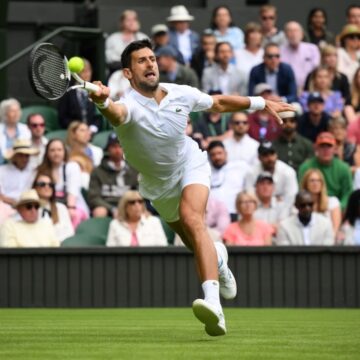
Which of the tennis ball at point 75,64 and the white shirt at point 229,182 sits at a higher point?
the tennis ball at point 75,64

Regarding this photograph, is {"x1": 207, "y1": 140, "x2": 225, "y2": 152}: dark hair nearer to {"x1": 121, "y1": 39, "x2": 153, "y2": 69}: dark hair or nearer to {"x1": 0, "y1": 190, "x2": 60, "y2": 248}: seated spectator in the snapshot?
{"x1": 0, "y1": 190, "x2": 60, "y2": 248}: seated spectator

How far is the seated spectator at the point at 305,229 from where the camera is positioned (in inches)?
544

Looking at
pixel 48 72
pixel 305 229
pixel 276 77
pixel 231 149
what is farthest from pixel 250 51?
pixel 48 72

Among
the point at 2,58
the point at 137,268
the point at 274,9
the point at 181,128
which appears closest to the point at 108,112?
the point at 181,128

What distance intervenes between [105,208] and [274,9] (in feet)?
16.0

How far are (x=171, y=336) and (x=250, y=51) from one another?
30.5 ft

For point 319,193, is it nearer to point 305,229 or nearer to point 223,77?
point 305,229

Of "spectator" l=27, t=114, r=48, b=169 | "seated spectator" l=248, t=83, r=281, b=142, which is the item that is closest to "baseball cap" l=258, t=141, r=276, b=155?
"seated spectator" l=248, t=83, r=281, b=142

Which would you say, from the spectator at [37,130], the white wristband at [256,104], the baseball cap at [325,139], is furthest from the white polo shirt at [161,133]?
the spectator at [37,130]

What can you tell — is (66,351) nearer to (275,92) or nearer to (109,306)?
(109,306)

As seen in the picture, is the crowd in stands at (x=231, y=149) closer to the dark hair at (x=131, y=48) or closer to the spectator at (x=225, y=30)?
the spectator at (x=225, y=30)

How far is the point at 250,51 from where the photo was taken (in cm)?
1728

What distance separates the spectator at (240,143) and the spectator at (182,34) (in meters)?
2.13

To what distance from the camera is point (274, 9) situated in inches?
707
